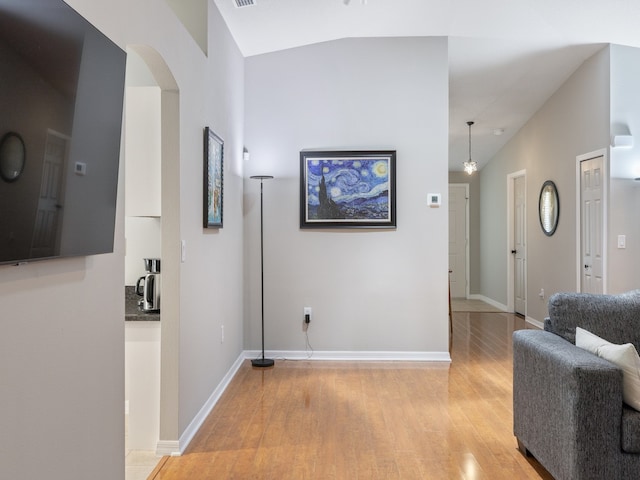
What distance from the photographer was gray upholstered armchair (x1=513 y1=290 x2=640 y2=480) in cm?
199

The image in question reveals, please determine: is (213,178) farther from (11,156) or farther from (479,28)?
(479,28)

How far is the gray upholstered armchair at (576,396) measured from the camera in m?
1.99

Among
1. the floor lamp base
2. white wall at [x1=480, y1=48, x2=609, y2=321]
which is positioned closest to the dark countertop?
the floor lamp base

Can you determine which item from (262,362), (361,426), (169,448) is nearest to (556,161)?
(262,362)

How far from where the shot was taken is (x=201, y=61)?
122 inches

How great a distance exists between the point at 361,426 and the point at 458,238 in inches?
245

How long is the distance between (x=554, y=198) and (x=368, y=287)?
276 centimetres

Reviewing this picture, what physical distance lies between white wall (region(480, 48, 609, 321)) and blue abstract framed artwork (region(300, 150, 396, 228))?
2154mm

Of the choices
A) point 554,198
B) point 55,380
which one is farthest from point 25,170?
point 554,198

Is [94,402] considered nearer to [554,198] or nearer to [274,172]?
[274,172]

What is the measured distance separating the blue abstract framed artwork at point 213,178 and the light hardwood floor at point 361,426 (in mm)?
1342

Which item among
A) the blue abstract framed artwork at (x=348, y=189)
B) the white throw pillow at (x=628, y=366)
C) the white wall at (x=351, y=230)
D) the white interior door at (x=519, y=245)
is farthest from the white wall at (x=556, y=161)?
the white throw pillow at (x=628, y=366)

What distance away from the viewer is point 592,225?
4.86 metres

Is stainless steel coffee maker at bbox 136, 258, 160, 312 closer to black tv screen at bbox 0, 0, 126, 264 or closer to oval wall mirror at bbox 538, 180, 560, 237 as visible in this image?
black tv screen at bbox 0, 0, 126, 264
